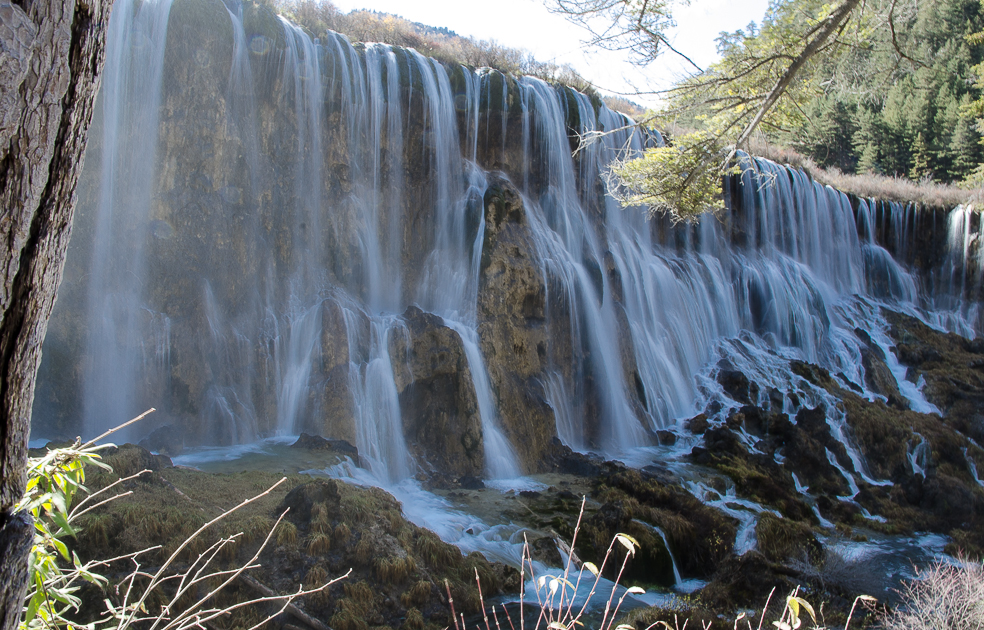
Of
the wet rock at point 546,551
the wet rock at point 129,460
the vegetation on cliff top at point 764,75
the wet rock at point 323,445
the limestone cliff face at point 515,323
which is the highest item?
the vegetation on cliff top at point 764,75

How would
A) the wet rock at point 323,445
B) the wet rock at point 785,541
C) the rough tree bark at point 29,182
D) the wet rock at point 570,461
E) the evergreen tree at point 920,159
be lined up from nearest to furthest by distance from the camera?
the rough tree bark at point 29,182 → the wet rock at point 785,541 → the wet rock at point 323,445 → the wet rock at point 570,461 → the evergreen tree at point 920,159

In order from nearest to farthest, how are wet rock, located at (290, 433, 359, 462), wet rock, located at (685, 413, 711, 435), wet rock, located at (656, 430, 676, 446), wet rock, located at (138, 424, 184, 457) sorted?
wet rock, located at (138, 424, 184, 457), wet rock, located at (290, 433, 359, 462), wet rock, located at (656, 430, 676, 446), wet rock, located at (685, 413, 711, 435)

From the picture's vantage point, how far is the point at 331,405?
10828 millimetres

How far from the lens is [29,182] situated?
111cm

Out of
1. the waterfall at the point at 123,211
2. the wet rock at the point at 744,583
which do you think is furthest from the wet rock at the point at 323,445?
the wet rock at the point at 744,583

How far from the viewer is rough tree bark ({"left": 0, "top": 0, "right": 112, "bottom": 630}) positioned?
1.08m

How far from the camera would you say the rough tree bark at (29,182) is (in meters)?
1.08

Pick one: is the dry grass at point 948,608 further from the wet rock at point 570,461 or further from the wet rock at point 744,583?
the wet rock at point 570,461

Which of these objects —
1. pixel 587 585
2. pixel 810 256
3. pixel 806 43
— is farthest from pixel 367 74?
pixel 810 256

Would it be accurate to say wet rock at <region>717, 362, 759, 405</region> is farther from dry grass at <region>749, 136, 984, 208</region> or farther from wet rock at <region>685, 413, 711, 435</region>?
dry grass at <region>749, 136, 984, 208</region>

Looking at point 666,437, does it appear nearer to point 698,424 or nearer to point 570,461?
point 698,424

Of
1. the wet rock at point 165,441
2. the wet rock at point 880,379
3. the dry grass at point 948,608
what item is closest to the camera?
the dry grass at point 948,608

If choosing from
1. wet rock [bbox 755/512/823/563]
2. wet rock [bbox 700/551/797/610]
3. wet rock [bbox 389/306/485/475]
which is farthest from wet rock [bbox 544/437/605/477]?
wet rock [bbox 700/551/797/610]

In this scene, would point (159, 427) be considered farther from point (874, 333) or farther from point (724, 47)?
point (874, 333)
